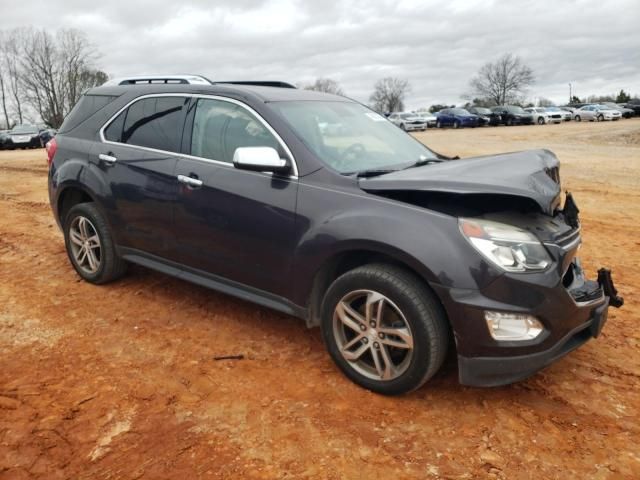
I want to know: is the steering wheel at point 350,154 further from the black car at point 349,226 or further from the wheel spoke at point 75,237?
the wheel spoke at point 75,237

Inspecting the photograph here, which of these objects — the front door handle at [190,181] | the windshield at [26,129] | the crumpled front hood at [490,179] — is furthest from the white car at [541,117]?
the front door handle at [190,181]

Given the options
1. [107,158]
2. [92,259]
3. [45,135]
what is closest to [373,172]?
[107,158]

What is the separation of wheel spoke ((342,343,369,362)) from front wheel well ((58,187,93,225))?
115 inches

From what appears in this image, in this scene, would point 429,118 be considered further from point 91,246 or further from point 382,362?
point 382,362

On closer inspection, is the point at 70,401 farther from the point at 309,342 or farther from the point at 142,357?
the point at 309,342

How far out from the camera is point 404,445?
278cm

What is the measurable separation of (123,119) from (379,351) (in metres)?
2.97

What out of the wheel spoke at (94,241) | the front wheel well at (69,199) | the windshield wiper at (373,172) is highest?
the windshield wiper at (373,172)

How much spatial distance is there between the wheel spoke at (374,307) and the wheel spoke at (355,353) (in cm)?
17

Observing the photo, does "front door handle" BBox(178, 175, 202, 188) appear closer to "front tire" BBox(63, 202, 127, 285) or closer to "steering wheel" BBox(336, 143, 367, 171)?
"steering wheel" BBox(336, 143, 367, 171)

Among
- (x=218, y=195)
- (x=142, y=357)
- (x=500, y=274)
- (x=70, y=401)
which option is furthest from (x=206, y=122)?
(x=500, y=274)

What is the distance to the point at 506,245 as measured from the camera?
2871mm

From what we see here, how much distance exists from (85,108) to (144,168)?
1.25 meters

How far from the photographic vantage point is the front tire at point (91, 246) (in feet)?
15.6
